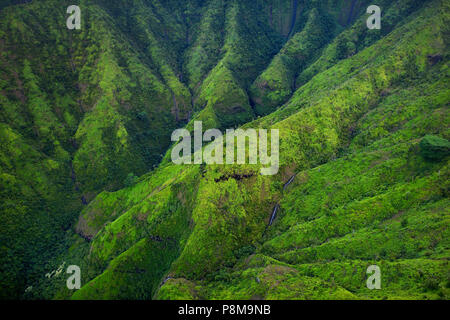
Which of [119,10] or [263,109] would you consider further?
[119,10]

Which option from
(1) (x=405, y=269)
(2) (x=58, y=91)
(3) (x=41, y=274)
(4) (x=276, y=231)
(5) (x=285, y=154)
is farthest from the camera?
(2) (x=58, y=91)

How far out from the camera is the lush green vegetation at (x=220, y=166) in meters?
52.0

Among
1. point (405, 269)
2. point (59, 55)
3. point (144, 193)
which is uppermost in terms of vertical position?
point (59, 55)

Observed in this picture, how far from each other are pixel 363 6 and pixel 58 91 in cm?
17426

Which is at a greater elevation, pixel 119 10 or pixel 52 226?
pixel 119 10

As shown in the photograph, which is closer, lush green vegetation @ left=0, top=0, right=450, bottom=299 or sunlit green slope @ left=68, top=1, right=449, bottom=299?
sunlit green slope @ left=68, top=1, right=449, bottom=299

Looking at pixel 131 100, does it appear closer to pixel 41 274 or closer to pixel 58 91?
pixel 58 91

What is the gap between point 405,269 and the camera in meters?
42.0

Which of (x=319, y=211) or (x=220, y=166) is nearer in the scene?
(x=319, y=211)

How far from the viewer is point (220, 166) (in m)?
72.0

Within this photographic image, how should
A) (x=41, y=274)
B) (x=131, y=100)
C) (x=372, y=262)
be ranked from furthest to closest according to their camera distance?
(x=131, y=100)
(x=41, y=274)
(x=372, y=262)

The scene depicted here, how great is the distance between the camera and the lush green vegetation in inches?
2046

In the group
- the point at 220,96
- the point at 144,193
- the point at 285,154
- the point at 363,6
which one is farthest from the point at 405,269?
the point at 363,6

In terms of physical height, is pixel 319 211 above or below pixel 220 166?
below
